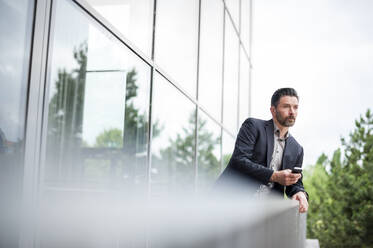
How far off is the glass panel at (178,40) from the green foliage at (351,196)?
17259mm

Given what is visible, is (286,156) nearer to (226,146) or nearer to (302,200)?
(302,200)

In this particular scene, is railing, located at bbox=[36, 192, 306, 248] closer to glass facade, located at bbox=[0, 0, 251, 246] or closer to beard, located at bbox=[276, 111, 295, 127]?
glass facade, located at bbox=[0, 0, 251, 246]

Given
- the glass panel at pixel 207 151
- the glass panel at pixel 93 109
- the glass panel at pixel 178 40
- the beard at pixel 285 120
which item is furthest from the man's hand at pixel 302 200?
the glass panel at pixel 207 151

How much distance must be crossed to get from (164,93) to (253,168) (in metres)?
1.68

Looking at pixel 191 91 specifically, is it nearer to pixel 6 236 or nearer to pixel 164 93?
pixel 164 93

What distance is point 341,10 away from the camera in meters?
77.8

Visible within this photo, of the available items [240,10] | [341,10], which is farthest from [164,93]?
[341,10]

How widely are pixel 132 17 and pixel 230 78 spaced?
18.2ft

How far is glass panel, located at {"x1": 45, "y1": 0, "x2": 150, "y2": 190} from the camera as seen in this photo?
7.82ft

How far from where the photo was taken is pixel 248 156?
11.2ft

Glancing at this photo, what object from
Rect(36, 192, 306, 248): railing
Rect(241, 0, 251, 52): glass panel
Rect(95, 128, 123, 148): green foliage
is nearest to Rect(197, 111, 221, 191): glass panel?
Rect(95, 128, 123, 148): green foliage

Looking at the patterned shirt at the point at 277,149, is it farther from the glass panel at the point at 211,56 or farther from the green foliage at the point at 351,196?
the green foliage at the point at 351,196

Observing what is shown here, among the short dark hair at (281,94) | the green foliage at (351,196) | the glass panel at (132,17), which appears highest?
the glass panel at (132,17)

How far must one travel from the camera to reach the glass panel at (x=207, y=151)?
638 centimetres
